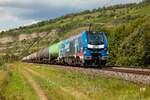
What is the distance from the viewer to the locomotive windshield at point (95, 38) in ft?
150

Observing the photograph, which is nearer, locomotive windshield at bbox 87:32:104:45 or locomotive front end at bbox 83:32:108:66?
locomotive front end at bbox 83:32:108:66

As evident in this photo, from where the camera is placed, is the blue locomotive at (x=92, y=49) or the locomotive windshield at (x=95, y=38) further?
the locomotive windshield at (x=95, y=38)

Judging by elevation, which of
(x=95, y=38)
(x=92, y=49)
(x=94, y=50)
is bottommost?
(x=94, y=50)

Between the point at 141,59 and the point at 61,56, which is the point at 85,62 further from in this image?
the point at 61,56

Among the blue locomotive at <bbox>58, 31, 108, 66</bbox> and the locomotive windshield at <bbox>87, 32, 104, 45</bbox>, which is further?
the locomotive windshield at <bbox>87, 32, 104, 45</bbox>

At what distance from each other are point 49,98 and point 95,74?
34.8 ft

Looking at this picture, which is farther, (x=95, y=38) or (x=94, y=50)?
(x=95, y=38)

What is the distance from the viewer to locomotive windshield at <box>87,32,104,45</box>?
4559 centimetres

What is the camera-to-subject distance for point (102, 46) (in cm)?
4544

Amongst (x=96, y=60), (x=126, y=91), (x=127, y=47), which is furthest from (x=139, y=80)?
(x=127, y=47)

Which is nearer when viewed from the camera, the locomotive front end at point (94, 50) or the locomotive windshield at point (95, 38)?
the locomotive front end at point (94, 50)

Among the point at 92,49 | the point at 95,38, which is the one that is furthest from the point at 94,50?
the point at 95,38

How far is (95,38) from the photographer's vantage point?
46125 millimetres

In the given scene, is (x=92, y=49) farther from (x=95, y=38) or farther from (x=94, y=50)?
(x=95, y=38)
